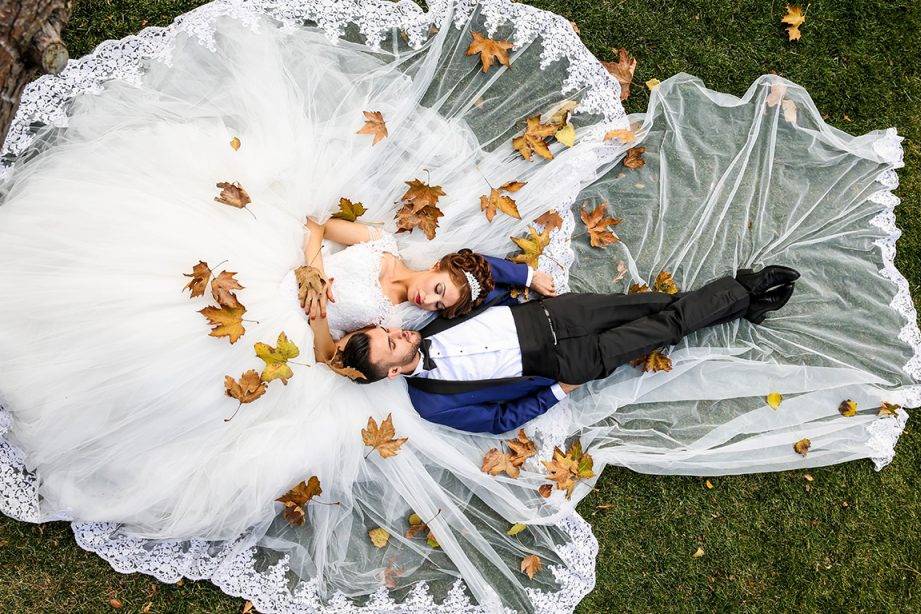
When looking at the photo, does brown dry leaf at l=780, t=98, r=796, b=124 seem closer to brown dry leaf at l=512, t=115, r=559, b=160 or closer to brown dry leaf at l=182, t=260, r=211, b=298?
brown dry leaf at l=512, t=115, r=559, b=160

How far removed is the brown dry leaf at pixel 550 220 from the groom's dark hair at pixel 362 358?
1485 millimetres

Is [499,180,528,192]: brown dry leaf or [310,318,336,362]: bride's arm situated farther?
[499,180,528,192]: brown dry leaf

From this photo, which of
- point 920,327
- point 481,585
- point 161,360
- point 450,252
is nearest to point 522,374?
point 450,252

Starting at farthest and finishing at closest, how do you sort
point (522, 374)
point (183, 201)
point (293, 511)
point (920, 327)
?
point (920, 327)
point (522, 374)
point (293, 511)
point (183, 201)

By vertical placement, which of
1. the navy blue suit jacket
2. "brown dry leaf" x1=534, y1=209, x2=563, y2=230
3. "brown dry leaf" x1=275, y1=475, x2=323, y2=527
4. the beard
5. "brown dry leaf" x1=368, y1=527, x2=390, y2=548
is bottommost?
"brown dry leaf" x1=368, y1=527, x2=390, y2=548

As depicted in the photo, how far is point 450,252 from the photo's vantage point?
4.64m

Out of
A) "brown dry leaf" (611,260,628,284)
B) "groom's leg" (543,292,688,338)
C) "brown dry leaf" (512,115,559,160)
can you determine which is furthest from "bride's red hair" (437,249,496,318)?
"brown dry leaf" (611,260,628,284)

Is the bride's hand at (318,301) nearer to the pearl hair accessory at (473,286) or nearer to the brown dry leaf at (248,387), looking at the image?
the brown dry leaf at (248,387)

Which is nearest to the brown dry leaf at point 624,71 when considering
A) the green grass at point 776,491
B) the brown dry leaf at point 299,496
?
the green grass at point 776,491

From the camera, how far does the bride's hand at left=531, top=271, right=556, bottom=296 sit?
466cm

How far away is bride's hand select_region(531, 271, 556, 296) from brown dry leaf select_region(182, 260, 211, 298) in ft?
6.85

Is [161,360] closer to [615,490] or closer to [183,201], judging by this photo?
[183,201]

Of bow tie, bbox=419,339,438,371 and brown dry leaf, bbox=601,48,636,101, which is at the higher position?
brown dry leaf, bbox=601,48,636,101

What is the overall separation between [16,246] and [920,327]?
589cm
